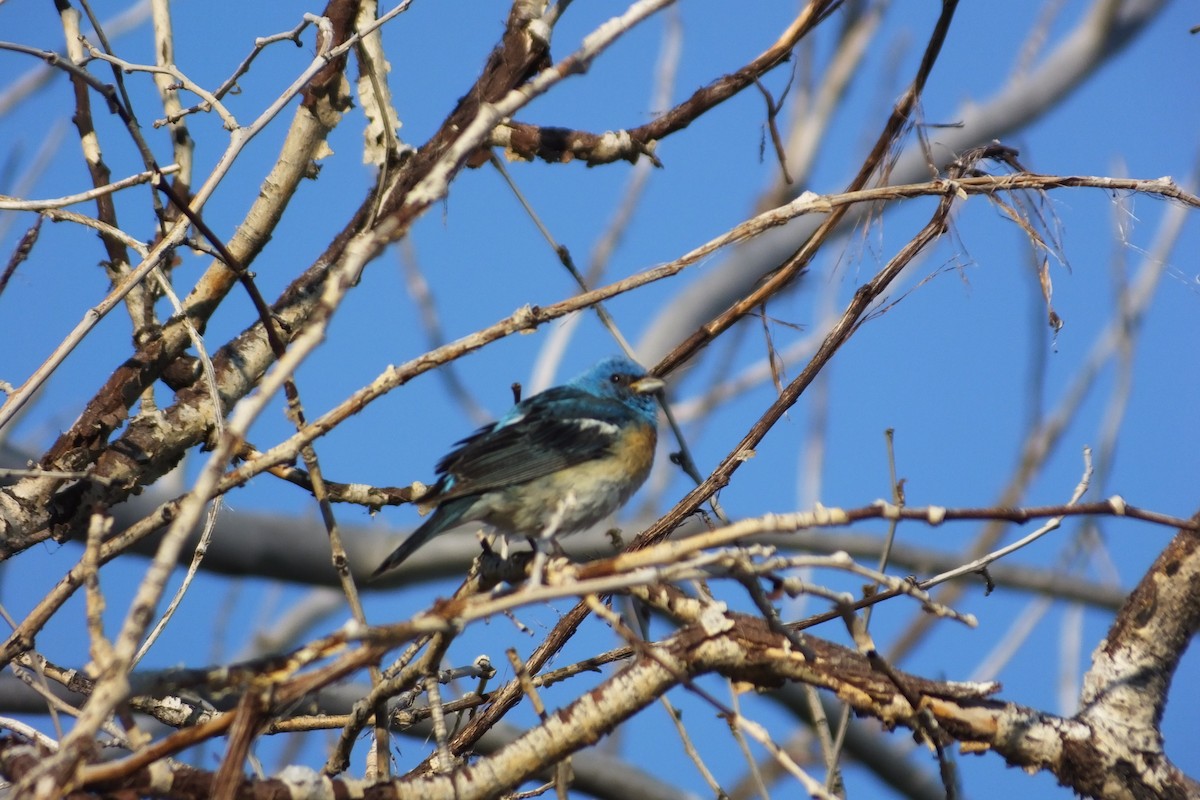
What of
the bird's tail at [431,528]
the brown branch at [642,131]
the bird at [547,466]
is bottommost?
the bird's tail at [431,528]

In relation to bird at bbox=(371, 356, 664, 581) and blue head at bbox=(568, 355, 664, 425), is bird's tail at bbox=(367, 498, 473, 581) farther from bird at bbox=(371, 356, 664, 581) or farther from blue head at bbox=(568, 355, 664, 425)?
blue head at bbox=(568, 355, 664, 425)

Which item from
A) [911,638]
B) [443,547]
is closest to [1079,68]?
[911,638]

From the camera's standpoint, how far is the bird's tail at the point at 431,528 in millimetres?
4184

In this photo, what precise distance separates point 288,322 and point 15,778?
6.35ft

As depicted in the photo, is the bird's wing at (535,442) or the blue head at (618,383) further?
the blue head at (618,383)

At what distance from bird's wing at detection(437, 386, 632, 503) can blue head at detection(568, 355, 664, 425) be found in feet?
0.29

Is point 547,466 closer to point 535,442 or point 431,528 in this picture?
point 535,442

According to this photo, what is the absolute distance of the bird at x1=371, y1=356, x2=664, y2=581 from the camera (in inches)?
185

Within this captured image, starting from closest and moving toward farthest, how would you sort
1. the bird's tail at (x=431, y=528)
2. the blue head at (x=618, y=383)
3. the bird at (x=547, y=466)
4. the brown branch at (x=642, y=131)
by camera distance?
1. the brown branch at (x=642, y=131)
2. the bird's tail at (x=431, y=528)
3. the bird at (x=547, y=466)
4. the blue head at (x=618, y=383)

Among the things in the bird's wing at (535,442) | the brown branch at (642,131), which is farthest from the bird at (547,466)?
the brown branch at (642,131)

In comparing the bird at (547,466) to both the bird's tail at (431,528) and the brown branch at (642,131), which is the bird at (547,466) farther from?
the brown branch at (642,131)

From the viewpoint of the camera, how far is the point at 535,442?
201 inches

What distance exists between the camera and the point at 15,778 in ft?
7.70

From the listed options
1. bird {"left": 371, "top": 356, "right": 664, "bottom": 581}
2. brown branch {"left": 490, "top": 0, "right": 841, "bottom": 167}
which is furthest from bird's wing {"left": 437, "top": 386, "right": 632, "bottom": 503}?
brown branch {"left": 490, "top": 0, "right": 841, "bottom": 167}
